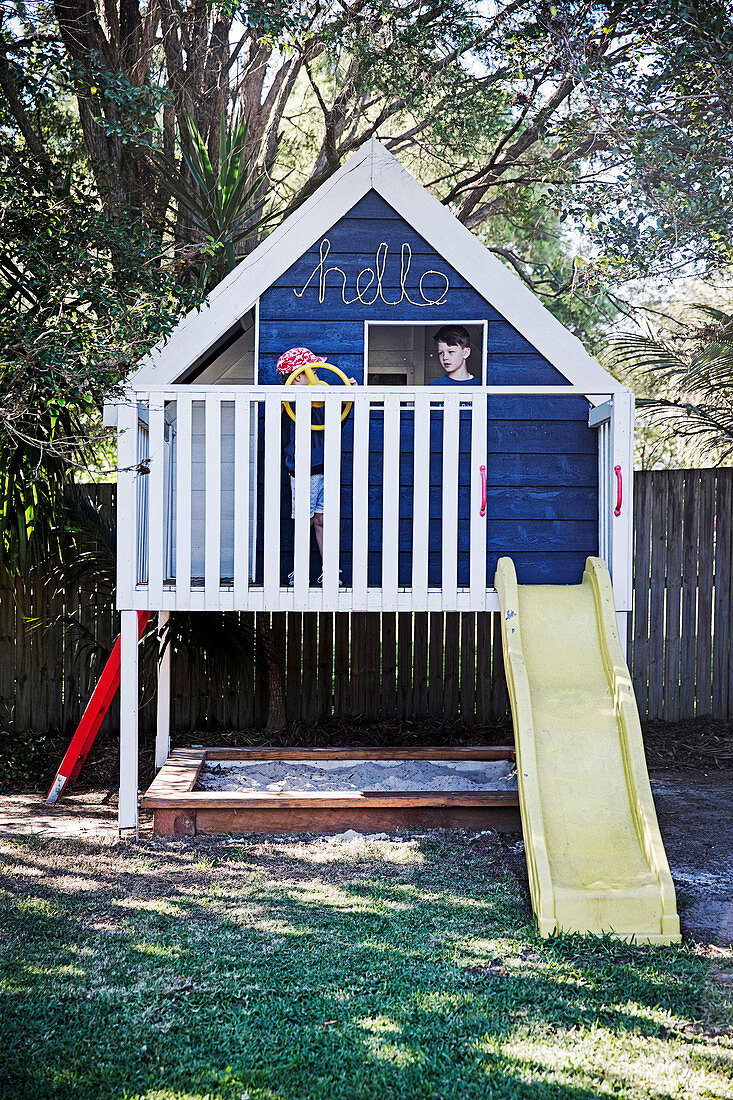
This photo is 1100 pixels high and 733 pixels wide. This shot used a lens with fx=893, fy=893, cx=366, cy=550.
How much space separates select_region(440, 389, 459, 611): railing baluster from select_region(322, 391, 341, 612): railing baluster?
59 cm

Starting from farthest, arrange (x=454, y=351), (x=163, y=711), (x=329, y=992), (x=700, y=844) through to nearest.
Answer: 1. (x=163, y=711)
2. (x=454, y=351)
3. (x=700, y=844)
4. (x=329, y=992)

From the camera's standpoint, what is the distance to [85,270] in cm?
521

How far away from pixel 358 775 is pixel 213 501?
206 centimetres

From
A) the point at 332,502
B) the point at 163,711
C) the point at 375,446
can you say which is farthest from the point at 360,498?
the point at 163,711

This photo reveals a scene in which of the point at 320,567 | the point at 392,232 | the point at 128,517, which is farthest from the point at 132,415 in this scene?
the point at 392,232

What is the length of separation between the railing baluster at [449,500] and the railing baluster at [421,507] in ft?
0.33

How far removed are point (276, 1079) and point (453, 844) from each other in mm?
2230

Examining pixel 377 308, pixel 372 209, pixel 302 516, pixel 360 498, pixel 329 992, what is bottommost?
pixel 329 992

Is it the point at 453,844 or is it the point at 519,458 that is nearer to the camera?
the point at 453,844

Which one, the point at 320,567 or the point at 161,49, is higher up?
the point at 161,49

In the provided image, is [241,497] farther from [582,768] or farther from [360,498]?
[582,768]

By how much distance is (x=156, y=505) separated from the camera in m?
4.93

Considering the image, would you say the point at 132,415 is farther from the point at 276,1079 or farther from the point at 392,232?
the point at 276,1079

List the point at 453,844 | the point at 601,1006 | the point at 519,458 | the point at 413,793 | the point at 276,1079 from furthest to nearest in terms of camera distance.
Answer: the point at 519,458 < the point at 413,793 < the point at 453,844 < the point at 601,1006 < the point at 276,1079
